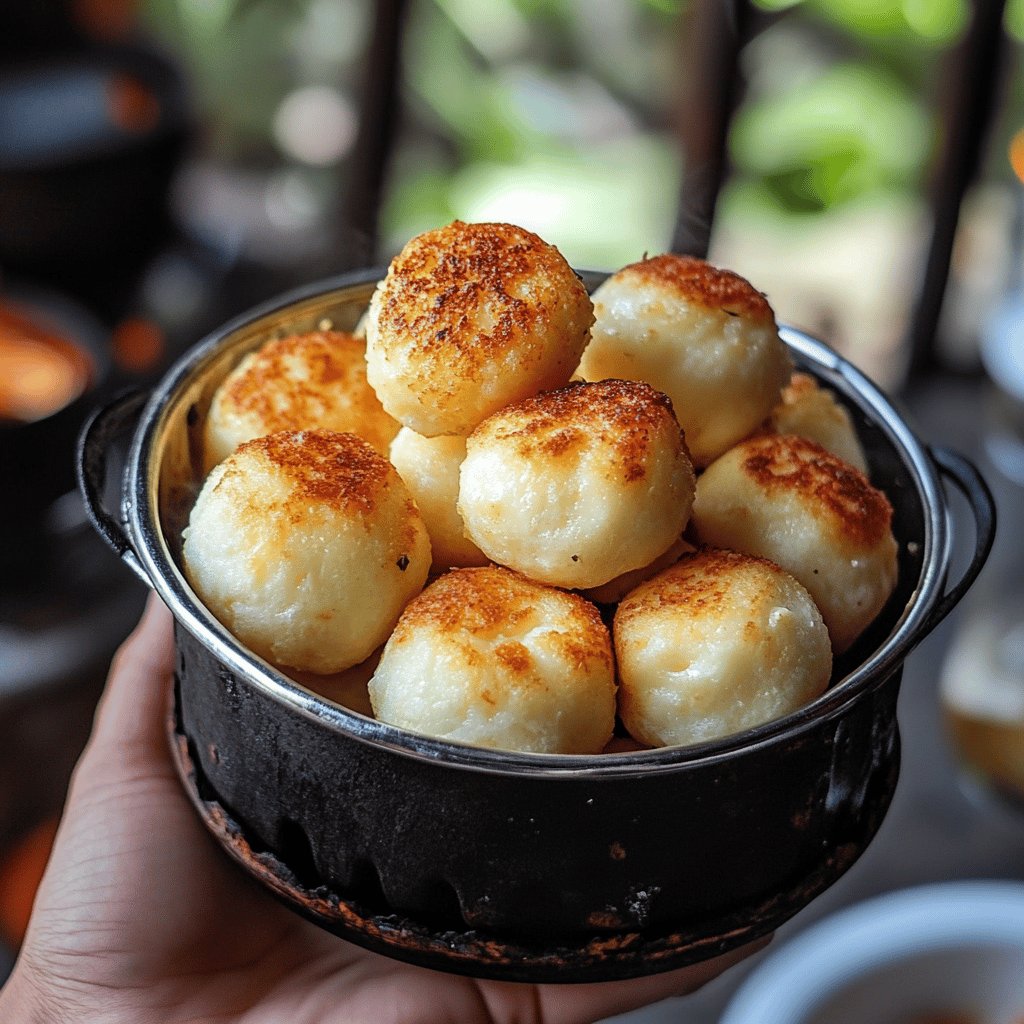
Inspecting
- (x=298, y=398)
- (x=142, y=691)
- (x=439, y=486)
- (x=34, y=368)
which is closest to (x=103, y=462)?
(x=298, y=398)

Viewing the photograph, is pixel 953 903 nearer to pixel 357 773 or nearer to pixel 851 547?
pixel 851 547

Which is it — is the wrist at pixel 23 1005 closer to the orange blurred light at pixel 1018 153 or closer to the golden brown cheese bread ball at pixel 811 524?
the golden brown cheese bread ball at pixel 811 524

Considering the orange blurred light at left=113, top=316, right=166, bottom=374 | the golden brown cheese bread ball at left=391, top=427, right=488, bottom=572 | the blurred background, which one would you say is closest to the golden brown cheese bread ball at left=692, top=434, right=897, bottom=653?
the golden brown cheese bread ball at left=391, top=427, right=488, bottom=572

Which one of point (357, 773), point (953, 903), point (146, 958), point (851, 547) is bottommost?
point (953, 903)

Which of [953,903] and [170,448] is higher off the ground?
[170,448]

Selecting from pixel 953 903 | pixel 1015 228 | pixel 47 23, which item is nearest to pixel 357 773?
pixel 953 903

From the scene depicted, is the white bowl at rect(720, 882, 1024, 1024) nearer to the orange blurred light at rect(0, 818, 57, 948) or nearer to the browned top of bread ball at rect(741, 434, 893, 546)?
the browned top of bread ball at rect(741, 434, 893, 546)

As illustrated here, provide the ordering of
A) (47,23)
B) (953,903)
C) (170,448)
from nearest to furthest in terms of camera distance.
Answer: (170,448) < (953,903) < (47,23)

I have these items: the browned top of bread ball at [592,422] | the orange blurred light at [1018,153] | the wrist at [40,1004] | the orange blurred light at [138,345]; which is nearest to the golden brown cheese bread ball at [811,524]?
the browned top of bread ball at [592,422]
